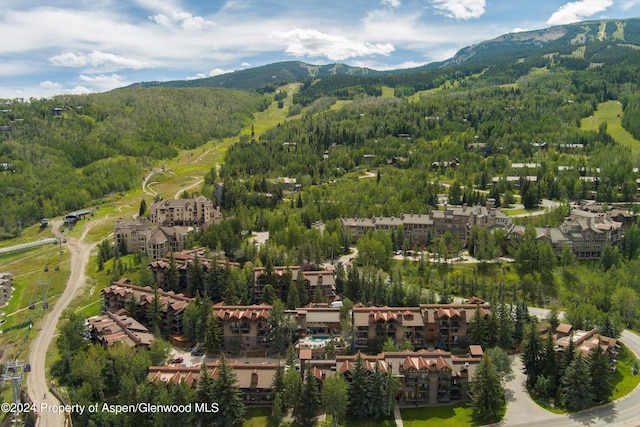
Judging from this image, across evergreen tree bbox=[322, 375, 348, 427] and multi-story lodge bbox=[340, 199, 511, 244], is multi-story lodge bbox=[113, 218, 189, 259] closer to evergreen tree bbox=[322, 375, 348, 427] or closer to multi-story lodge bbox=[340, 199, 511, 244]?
multi-story lodge bbox=[340, 199, 511, 244]


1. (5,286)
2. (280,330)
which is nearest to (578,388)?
(280,330)

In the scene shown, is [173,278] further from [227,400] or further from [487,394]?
[487,394]

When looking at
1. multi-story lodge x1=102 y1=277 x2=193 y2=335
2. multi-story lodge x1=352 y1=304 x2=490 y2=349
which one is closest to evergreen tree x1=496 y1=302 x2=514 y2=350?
multi-story lodge x1=352 y1=304 x2=490 y2=349

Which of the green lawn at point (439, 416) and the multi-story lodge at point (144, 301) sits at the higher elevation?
the multi-story lodge at point (144, 301)

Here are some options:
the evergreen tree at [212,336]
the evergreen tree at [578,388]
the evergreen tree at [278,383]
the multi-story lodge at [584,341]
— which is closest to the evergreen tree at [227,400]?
the evergreen tree at [278,383]

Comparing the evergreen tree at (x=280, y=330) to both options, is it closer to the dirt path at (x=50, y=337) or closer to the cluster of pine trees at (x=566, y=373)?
the dirt path at (x=50, y=337)

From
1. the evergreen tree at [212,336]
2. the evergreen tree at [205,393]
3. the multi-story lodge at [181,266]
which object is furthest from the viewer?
the multi-story lodge at [181,266]
